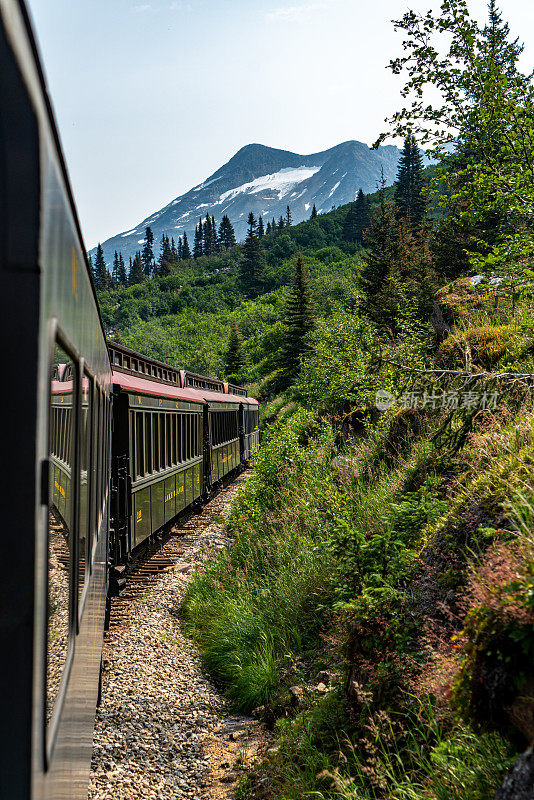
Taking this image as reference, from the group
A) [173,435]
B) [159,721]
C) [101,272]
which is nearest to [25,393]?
[159,721]

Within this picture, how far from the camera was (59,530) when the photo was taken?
1850mm

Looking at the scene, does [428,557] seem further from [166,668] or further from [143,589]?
[143,589]

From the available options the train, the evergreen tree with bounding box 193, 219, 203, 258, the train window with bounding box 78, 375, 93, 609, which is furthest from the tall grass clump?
the evergreen tree with bounding box 193, 219, 203, 258

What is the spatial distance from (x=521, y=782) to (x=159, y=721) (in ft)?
12.6

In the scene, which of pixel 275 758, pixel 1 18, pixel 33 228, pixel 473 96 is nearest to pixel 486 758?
pixel 275 758

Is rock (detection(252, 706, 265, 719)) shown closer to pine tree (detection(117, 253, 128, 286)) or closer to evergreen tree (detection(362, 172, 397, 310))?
evergreen tree (detection(362, 172, 397, 310))

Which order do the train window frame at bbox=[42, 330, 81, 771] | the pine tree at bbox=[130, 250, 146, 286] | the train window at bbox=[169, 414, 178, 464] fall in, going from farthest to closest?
1. the pine tree at bbox=[130, 250, 146, 286]
2. the train window at bbox=[169, 414, 178, 464]
3. the train window frame at bbox=[42, 330, 81, 771]

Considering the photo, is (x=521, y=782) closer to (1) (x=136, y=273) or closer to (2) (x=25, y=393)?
(2) (x=25, y=393)

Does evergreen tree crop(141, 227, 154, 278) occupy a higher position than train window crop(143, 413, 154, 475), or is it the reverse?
evergreen tree crop(141, 227, 154, 278)

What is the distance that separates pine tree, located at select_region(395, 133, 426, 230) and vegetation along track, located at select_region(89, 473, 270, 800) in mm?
60827

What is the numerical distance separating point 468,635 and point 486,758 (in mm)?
580

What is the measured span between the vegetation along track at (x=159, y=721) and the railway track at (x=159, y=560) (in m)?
0.04

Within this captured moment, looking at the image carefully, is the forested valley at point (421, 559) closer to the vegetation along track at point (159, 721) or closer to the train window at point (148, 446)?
the vegetation along track at point (159, 721)

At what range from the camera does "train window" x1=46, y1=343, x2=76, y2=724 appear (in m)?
1.59
